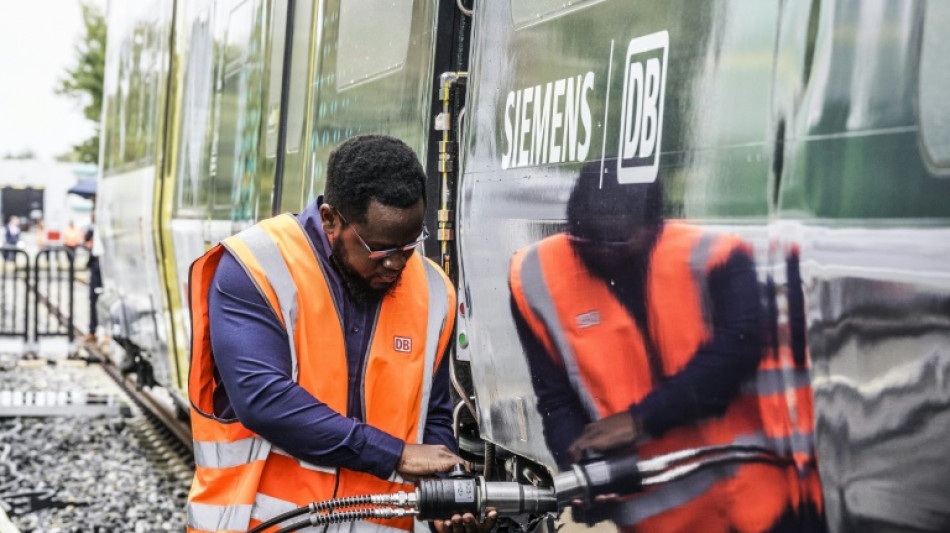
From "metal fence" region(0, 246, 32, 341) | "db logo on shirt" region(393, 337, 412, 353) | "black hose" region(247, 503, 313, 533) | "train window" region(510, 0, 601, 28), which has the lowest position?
"metal fence" region(0, 246, 32, 341)

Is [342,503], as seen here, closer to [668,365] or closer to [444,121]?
[668,365]

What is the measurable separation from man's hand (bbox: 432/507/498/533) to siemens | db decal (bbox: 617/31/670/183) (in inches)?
33.1

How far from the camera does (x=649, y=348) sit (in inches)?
112

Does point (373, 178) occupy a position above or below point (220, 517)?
above

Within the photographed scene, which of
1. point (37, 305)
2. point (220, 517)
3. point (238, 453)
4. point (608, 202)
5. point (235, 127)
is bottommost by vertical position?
point (37, 305)

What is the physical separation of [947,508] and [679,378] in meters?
0.82

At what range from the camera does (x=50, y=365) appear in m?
15.3

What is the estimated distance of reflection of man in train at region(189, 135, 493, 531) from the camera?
302 cm

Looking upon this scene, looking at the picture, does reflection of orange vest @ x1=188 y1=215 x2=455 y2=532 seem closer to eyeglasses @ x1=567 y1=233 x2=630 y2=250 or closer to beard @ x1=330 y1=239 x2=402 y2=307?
beard @ x1=330 y1=239 x2=402 y2=307

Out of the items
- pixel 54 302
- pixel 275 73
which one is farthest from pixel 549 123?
pixel 54 302

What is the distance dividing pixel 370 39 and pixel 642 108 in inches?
87.8

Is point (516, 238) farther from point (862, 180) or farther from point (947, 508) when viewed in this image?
point (947, 508)

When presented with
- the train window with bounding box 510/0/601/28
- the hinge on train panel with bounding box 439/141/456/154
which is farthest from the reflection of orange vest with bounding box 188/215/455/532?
the hinge on train panel with bounding box 439/141/456/154

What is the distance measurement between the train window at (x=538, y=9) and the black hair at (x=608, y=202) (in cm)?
42
